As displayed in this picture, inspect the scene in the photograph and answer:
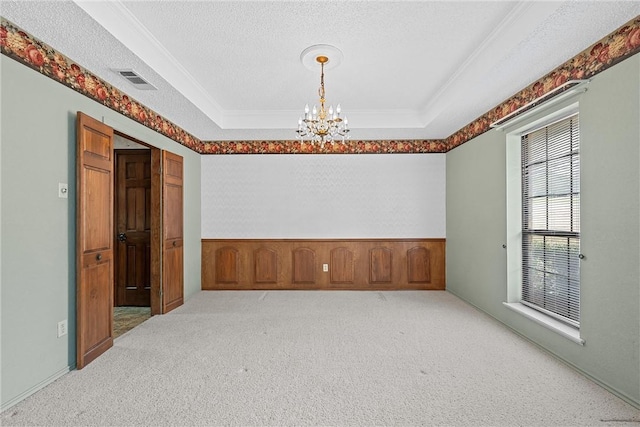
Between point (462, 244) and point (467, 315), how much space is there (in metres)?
1.19

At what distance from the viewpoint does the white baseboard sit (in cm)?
216

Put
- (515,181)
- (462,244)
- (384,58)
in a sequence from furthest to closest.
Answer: (462,244) < (515,181) < (384,58)

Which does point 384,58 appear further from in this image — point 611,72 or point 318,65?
point 611,72

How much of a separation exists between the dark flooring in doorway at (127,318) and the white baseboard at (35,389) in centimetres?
91

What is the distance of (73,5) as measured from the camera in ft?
6.54

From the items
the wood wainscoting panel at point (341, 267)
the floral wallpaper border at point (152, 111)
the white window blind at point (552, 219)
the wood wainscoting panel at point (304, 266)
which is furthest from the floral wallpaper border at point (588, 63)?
the wood wainscoting panel at point (304, 266)

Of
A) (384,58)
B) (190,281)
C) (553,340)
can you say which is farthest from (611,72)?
(190,281)

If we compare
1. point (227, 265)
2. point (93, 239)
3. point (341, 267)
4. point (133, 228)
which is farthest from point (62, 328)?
point (341, 267)

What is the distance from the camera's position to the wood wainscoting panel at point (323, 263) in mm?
5613

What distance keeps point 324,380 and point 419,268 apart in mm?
3555

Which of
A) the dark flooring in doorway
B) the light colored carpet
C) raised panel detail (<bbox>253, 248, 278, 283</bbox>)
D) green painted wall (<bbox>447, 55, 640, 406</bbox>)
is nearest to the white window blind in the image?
green painted wall (<bbox>447, 55, 640, 406</bbox>)

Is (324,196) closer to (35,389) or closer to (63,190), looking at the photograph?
(63,190)

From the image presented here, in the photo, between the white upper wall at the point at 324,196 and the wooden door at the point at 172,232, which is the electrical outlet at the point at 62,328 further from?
the white upper wall at the point at 324,196

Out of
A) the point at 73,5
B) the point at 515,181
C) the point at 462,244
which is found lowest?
the point at 462,244
